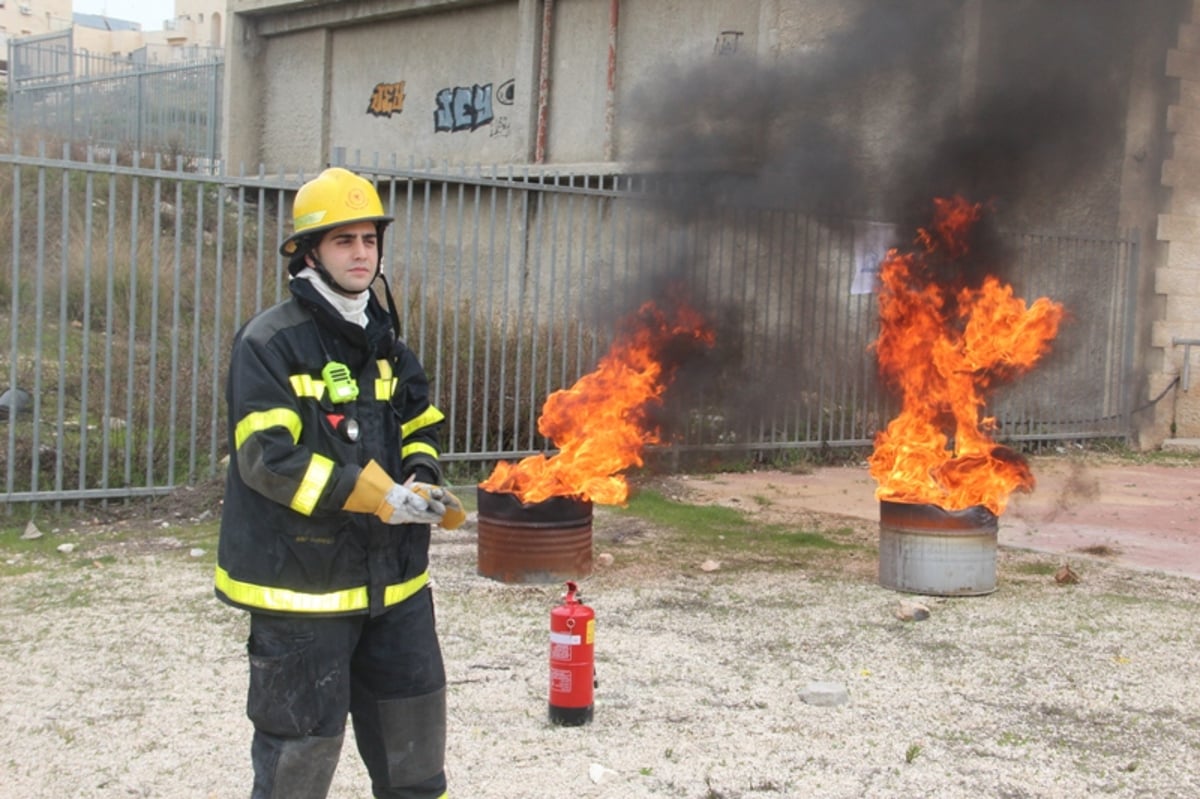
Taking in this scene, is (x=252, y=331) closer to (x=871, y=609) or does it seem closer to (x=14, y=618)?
(x=14, y=618)

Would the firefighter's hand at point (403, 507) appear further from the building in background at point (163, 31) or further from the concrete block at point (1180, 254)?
the building in background at point (163, 31)

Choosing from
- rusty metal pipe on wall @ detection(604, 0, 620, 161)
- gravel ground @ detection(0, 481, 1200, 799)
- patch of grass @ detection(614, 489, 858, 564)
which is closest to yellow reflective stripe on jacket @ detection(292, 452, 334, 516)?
gravel ground @ detection(0, 481, 1200, 799)

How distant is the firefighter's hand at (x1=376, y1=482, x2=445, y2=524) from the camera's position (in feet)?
9.05

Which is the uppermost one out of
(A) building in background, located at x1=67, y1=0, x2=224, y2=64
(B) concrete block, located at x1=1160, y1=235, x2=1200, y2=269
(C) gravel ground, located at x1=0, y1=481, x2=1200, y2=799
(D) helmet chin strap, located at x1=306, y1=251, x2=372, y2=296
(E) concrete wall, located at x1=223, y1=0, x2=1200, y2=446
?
(A) building in background, located at x1=67, y1=0, x2=224, y2=64

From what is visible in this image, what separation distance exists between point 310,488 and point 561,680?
170 centimetres

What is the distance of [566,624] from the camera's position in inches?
161

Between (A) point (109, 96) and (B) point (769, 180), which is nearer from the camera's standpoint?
(B) point (769, 180)

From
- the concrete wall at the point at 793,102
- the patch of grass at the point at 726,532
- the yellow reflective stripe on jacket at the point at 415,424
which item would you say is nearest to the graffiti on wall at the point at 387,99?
the concrete wall at the point at 793,102

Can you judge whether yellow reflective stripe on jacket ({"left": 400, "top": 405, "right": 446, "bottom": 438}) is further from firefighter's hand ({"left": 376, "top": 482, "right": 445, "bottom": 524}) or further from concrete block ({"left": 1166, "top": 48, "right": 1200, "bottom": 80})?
concrete block ({"left": 1166, "top": 48, "right": 1200, "bottom": 80})

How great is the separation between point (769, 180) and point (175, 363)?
5.16 metres

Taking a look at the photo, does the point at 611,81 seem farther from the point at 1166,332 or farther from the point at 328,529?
the point at 328,529

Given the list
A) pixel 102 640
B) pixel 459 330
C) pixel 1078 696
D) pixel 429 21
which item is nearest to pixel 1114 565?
pixel 1078 696

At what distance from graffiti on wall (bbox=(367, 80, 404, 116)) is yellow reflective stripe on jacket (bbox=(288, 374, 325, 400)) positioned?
13.8 metres

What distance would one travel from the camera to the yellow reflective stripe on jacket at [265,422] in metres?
2.75
